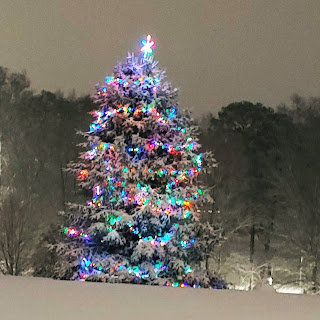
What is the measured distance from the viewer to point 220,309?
3.72m

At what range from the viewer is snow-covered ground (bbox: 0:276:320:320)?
3.46 meters

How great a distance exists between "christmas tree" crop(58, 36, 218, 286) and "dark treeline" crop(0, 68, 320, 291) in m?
6.67

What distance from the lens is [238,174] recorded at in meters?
16.5

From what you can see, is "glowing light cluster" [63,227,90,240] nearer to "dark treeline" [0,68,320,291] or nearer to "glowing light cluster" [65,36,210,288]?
"glowing light cluster" [65,36,210,288]

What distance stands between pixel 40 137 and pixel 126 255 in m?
9.33

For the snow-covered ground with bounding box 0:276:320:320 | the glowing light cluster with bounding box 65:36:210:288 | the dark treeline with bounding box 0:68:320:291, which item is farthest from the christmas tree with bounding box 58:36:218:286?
the dark treeline with bounding box 0:68:320:291

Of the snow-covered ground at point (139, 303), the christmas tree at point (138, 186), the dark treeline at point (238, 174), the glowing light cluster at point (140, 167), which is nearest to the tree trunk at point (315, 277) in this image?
the dark treeline at point (238, 174)

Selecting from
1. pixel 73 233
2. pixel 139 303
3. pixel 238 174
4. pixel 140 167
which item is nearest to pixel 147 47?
pixel 140 167

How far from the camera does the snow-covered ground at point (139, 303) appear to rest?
3.46m

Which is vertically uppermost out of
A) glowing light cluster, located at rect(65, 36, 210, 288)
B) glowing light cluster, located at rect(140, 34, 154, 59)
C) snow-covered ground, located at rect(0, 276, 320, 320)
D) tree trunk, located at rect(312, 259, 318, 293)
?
glowing light cluster, located at rect(140, 34, 154, 59)

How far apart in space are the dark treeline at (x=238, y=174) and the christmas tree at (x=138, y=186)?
6.67 m

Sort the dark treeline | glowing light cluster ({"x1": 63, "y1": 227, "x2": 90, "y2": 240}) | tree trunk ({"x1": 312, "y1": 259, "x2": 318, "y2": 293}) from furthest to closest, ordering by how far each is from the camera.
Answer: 1. the dark treeline
2. tree trunk ({"x1": 312, "y1": 259, "x2": 318, "y2": 293})
3. glowing light cluster ({"x1": 63, "y1": 227, "x2": 90, "y2": 240})

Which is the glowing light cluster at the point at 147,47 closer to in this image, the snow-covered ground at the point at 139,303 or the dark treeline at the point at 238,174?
the snow-covered ground at the point at 139,303

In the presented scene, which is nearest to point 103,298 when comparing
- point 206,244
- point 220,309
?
point 220,309
